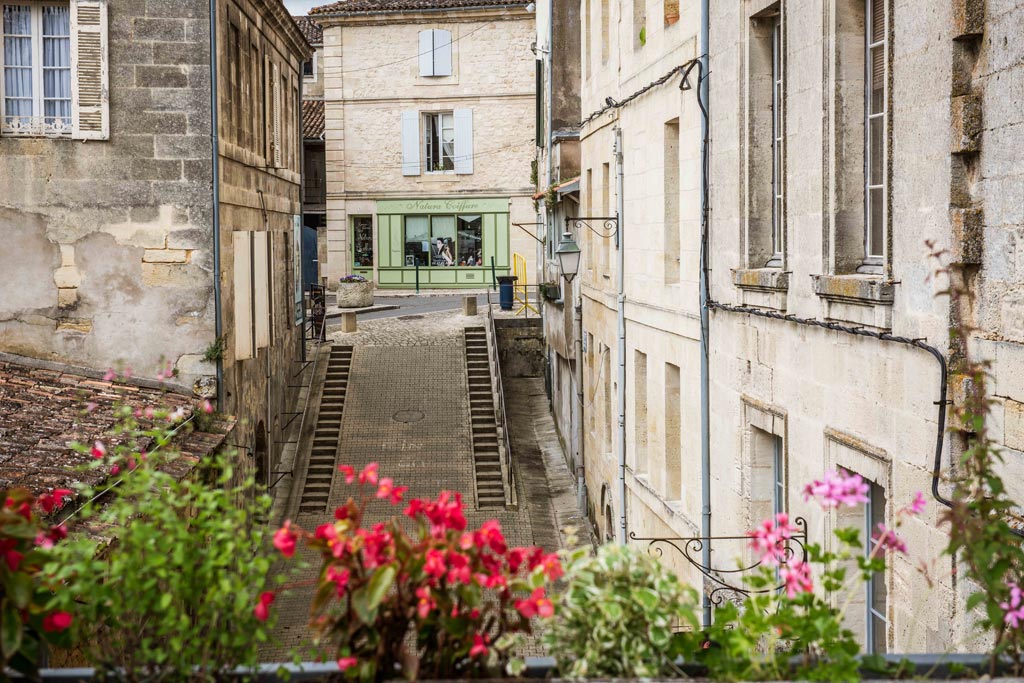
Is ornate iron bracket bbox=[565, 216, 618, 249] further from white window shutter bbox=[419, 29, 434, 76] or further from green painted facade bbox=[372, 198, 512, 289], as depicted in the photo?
white window shutter bbox=[419, 29, 434, 76]

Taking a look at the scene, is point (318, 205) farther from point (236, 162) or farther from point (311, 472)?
point (236, 162)

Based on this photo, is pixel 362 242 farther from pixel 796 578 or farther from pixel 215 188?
pixel 796 578

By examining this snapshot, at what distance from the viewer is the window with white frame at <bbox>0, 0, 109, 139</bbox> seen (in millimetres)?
14000

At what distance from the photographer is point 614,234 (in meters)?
16.7

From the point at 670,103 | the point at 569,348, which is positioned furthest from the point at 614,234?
the point at 569,348

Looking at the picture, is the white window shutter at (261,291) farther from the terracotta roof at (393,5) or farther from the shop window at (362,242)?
the shop window at (362,242)

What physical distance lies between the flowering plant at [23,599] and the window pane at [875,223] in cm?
561

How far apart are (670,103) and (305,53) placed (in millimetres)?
12382

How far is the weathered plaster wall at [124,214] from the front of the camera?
1415 cm

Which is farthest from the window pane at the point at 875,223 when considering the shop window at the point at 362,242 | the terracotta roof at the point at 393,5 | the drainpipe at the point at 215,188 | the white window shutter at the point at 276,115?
the shop window at the point at 362,242

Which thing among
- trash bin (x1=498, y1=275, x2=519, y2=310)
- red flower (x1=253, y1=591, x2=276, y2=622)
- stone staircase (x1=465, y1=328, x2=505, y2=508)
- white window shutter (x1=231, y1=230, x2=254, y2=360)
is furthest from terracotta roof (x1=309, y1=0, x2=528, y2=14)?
red flower (x1=253, y1=591, x2=276, y2=622)

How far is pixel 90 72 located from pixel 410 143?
26.1 m

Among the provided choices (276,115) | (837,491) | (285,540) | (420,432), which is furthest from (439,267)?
(285,540)

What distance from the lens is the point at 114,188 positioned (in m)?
14.2
